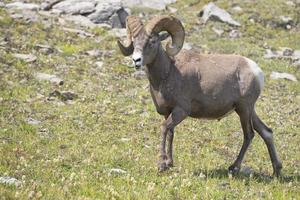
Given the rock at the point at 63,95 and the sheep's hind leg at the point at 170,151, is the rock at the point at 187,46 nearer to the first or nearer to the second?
the rock at the point at 63,95

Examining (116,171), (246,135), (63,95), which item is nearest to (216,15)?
(63,95)

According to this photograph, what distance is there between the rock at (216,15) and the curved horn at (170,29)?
25599mm

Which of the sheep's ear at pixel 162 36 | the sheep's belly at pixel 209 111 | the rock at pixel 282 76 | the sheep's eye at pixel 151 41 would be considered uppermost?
the sheep's eye at pixel 151 41

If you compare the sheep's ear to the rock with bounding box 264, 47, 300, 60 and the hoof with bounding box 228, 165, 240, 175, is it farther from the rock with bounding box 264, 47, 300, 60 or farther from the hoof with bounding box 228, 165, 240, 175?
the rock with bounding box 264, 47, 300, 60

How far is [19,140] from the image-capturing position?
47.4ft

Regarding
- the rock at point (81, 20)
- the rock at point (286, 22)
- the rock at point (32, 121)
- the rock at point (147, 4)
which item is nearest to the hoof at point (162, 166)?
the rock at point (32, 121)

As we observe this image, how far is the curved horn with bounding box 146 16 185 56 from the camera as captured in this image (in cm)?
1314

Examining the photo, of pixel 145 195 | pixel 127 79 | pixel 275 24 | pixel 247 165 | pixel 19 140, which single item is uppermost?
pixel 145 195

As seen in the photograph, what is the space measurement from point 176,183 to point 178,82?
3123 millimetres

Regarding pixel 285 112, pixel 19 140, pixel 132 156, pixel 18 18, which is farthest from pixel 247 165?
pixel 18 18

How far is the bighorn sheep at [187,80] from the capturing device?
13.1 m

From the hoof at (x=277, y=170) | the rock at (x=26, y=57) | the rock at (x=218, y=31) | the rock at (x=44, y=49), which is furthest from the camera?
the rock at (x=218, y=31)

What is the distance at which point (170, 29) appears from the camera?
13.8 m

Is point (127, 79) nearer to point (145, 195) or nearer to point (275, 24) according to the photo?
point (145, 195)
